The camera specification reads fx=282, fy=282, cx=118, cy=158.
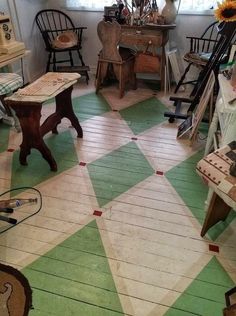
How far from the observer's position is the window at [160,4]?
3605mm

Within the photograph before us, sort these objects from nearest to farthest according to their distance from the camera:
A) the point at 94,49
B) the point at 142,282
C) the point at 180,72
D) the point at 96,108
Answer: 1. the point at 142,282
2. the point at 96,108
3. the point at 180,72
4. the point at 94,49

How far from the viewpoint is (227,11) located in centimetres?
217

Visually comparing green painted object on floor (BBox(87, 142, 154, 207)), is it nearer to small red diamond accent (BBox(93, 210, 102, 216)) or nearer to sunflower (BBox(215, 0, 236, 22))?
small red diamond accent (BBox(93, 210, 102, 216))

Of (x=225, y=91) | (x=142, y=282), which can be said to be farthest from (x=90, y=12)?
(x=142, y=282)

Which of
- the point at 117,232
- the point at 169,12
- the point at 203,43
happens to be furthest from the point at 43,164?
the point at 203,43

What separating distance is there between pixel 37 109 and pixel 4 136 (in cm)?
102

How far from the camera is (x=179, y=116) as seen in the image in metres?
3.11

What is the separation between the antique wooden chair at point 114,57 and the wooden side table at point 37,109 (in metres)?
1.18

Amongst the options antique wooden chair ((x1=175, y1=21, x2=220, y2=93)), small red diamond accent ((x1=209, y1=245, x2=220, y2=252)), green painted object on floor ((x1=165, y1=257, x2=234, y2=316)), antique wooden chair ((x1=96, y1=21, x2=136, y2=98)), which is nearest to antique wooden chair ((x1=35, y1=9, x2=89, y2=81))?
antique wooden chair ((x1=96, y1=21, x2=136, y2=98))

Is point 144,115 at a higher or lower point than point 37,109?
lower

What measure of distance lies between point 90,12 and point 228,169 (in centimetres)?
363

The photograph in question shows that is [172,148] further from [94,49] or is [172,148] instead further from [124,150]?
[94,49]

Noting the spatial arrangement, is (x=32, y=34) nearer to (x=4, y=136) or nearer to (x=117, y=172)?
(x=4, y=136)

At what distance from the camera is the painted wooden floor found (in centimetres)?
147
